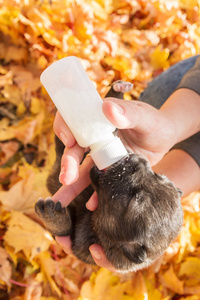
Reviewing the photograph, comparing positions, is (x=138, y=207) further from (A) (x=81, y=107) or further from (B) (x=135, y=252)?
(A) (x=81, y=107)

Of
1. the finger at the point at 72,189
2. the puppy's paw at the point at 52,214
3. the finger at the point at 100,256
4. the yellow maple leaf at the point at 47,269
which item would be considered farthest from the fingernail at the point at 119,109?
the yellow maple leaf at the point at 47,269

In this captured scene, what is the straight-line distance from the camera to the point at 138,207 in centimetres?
138

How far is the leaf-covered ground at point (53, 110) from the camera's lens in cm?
223

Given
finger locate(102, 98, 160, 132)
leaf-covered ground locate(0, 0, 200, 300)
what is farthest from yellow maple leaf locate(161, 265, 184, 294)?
finger locate(102, 98, 160, 132)

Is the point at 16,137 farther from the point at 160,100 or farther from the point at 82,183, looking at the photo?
the point at 160,100

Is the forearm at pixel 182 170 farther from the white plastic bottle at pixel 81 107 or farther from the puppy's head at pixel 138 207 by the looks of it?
the white plastic bottle at pixel 81 107

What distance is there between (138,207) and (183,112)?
0.93m

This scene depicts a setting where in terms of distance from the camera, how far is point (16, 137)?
265 cm

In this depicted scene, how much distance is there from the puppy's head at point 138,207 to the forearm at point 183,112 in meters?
0.56

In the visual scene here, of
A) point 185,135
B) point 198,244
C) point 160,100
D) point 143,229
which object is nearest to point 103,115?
point 143,229

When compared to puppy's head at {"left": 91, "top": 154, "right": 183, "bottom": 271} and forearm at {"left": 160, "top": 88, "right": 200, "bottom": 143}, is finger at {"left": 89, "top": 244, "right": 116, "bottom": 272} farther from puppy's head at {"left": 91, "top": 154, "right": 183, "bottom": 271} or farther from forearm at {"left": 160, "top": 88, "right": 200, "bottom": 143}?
forearm at {"left": 160, "top": 88, "right": 200, "bottom": 143}

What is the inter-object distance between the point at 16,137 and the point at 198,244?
81.1 inches

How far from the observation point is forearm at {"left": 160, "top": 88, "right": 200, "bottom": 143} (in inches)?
75.0

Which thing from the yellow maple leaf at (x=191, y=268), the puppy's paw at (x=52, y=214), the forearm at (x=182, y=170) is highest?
the puppy's paw at (x=52, y=214)
